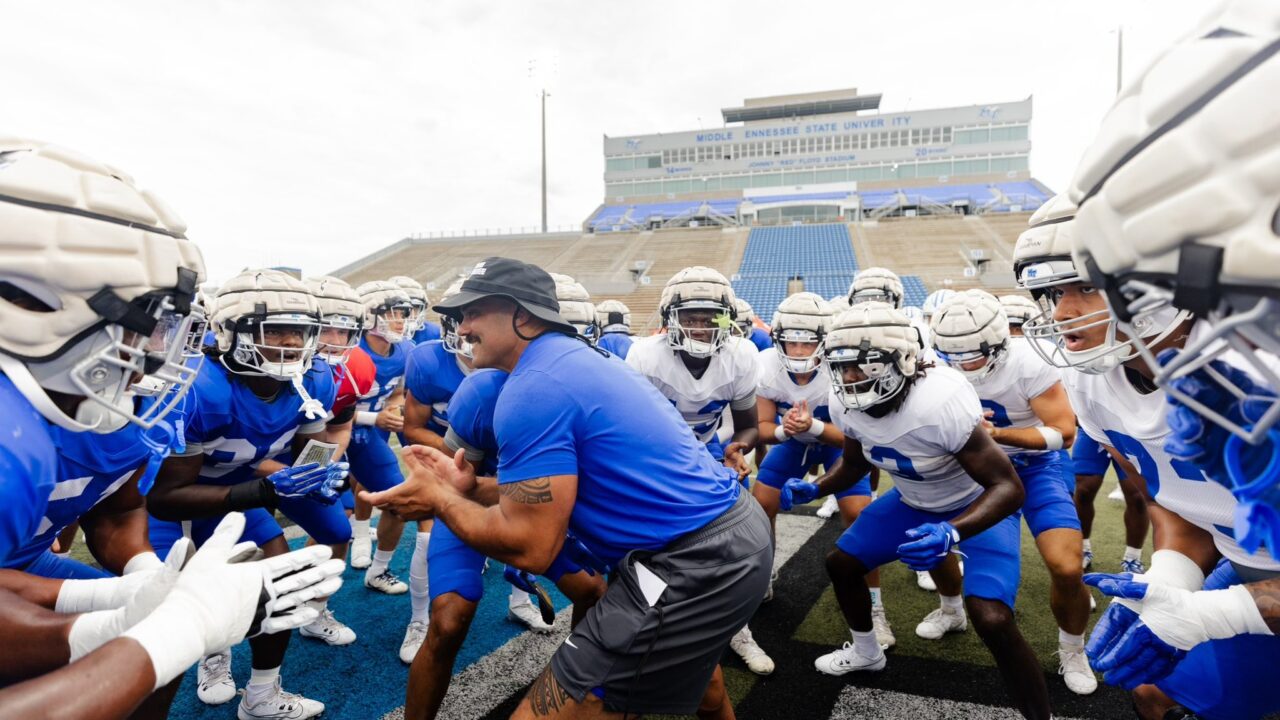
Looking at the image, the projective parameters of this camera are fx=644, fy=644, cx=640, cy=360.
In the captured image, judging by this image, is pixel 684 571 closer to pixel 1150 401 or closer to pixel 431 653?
pixel 431 653

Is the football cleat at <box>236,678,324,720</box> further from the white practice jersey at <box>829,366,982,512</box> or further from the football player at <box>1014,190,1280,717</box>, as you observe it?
the football player at <box>1014,190,1280,717</box>

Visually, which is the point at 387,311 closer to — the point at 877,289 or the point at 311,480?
the point at 311,480

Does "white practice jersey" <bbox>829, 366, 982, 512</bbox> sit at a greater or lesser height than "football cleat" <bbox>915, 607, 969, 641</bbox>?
greater

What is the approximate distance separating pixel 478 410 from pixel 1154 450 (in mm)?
2509

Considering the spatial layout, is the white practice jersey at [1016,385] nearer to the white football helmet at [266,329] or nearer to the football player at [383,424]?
the football player at [383,424]

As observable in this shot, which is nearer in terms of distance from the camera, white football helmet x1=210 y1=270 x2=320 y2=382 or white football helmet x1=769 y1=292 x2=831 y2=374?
white football helmet x1=210 y1=270 x2=320 y2=382

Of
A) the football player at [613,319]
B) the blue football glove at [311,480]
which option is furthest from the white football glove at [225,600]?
the football player at [613,319]

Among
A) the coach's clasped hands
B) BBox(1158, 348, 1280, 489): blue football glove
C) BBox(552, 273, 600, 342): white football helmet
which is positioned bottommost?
the coach's clasped hands

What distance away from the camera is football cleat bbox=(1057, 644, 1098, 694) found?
311 centimetres

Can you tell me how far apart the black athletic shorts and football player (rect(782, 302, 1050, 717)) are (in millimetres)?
848

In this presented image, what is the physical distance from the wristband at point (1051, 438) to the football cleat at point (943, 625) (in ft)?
3.63

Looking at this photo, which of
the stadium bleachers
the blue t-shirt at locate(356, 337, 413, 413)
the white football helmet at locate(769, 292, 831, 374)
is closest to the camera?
the white football helmet at locate(769, 292, 831, 374)

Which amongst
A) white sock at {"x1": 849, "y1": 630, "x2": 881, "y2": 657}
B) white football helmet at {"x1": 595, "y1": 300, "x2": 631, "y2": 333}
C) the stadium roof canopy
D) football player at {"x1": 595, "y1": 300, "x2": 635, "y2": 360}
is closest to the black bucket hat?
white sock at {"x1": 849, "y1": 630, "x2": 881, "y2": 657}

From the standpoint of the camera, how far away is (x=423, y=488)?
6.95 ft
